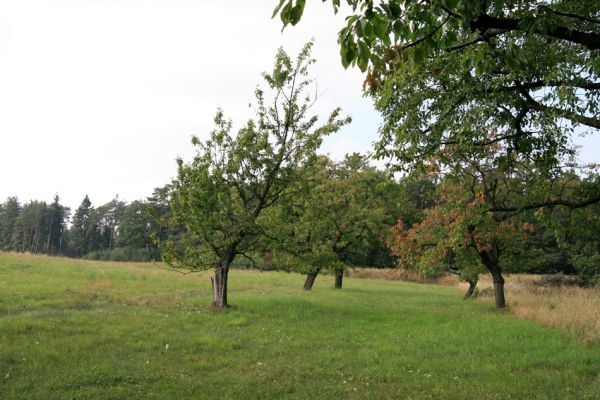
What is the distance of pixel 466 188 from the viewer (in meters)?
19.7

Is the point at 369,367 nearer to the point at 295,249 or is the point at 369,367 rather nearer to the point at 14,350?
the point at 14,350

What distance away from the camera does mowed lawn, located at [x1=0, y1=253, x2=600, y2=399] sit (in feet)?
27.1

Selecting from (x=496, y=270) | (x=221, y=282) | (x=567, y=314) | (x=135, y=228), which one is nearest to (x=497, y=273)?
(x=496, y=270)

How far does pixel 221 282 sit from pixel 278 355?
8.51 m

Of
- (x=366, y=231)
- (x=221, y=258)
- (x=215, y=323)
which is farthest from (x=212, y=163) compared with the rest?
(x=366, y=231)

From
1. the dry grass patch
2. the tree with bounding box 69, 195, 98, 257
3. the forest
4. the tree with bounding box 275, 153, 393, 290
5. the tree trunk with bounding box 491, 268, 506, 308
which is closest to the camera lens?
the forest

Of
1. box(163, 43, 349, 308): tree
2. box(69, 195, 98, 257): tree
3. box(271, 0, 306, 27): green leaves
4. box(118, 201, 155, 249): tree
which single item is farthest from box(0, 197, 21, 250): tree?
box(271, 0, 306, 27): green leaves

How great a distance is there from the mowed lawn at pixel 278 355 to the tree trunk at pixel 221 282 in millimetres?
926

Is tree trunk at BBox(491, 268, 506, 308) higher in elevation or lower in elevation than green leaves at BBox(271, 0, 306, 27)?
lower

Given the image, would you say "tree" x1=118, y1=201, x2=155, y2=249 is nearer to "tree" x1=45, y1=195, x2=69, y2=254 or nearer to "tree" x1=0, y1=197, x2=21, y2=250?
"tree" x1=45, y1=195, x2=69, y2=254

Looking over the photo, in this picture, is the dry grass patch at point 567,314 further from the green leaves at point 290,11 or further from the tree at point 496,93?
the green leaves at point 290,11

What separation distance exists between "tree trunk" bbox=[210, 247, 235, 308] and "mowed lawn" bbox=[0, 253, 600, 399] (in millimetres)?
926

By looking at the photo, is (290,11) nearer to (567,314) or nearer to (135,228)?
(567,314)

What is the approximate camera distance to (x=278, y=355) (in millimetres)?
11203
